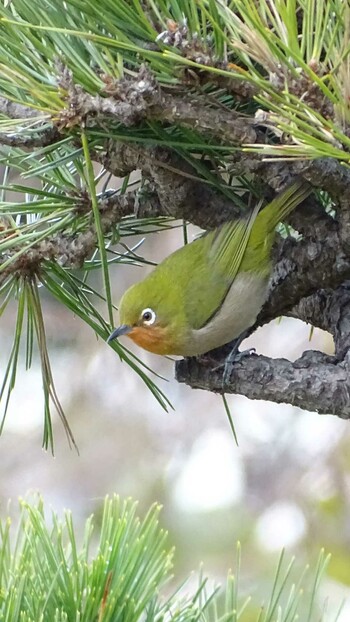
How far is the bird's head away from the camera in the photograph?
1.71m

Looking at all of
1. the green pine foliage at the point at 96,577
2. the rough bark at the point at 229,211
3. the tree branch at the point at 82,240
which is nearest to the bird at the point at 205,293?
the rough bark at the point at 229,211

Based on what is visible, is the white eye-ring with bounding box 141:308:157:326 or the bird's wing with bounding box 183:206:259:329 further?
the white eye-ring with bounding box 141:308:157:326

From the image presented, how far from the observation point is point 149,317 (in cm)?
172

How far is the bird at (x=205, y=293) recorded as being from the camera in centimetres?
152

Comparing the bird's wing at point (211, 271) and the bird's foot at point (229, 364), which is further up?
the bird's wing at point (211, 271)

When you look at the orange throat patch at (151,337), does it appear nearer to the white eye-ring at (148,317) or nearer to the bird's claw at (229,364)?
the white eye-ring at (148,317)

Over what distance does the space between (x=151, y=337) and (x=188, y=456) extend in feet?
5.17

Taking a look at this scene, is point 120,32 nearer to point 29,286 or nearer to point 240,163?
point 240,163

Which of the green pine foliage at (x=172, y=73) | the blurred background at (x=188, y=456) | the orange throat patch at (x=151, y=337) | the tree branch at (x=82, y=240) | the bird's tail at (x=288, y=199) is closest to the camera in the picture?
the green pine foliage at (x=172, y=73)

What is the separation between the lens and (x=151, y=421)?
3426 mm

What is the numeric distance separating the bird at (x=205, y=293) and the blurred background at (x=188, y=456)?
1.22m

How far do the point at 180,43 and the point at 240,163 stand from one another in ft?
0.78

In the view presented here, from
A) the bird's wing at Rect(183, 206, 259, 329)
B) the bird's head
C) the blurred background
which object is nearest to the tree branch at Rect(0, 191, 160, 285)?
the bird's wing at Rect(183, 206, 259, 329)

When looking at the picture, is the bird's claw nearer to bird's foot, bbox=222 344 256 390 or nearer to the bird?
bird's foot, bbox=222 344 256 390
